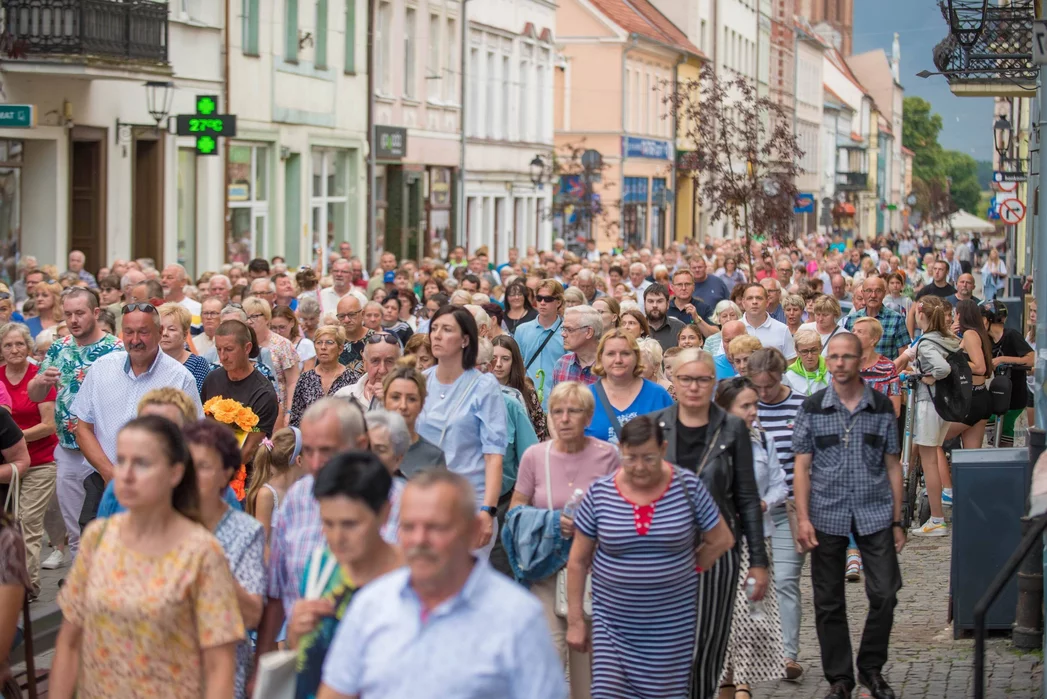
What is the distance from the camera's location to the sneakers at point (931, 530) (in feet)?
44.8

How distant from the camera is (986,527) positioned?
980 centimetres

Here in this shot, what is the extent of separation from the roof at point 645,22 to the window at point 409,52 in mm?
21573

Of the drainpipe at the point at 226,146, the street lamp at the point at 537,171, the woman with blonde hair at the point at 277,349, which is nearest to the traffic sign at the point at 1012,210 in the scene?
the drainpipe at the point at 226,146

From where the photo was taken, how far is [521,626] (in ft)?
13.9

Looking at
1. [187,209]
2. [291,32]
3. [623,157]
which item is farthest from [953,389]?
[623,157]

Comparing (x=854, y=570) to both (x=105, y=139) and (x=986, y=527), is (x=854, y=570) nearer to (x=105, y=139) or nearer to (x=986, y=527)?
(x=986, y=527)

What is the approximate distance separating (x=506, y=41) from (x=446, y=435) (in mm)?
39333

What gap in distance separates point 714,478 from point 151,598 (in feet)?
10.4

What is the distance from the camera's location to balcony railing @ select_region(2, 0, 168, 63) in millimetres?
22344

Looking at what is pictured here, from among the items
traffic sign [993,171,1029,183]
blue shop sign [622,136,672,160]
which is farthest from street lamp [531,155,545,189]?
traffic sign [993,171,1029,183]

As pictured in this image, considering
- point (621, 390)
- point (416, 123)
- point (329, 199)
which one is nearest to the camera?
point (621, 390)

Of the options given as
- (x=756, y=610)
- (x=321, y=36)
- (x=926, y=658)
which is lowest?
(x=926, y=658)

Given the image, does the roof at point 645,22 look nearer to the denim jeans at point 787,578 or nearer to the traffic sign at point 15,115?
the traffic sign at point 15,115

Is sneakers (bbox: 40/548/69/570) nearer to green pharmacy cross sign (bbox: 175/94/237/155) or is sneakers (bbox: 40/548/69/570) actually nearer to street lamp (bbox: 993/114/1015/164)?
green pharmacy cross sign (bbox: 175/94/237/155)
